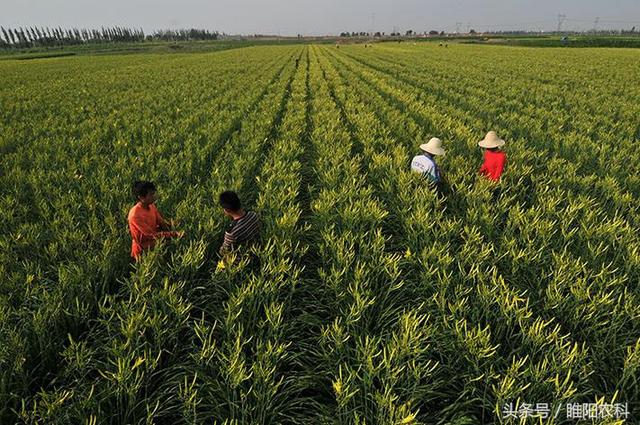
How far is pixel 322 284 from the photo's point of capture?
11.7 ft

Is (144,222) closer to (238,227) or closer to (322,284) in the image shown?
(238,227)

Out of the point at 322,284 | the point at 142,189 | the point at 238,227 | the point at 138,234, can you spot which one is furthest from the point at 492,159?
the point at 138,234

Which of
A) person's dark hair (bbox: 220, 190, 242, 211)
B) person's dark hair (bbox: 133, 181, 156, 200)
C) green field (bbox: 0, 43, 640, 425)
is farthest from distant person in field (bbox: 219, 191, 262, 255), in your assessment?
person's dark hair (bbox: 133, 181, 156, 200)

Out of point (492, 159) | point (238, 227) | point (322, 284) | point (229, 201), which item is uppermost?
point (229, 201)

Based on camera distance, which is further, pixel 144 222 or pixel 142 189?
pixel 144 222

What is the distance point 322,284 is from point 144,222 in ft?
6.58

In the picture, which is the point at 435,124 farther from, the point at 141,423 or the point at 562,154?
the point at 141,423

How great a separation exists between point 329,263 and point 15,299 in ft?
9.99

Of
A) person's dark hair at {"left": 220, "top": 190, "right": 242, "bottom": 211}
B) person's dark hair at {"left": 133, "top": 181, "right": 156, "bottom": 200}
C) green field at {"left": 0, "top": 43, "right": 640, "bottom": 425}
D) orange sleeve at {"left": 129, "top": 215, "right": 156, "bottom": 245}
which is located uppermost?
person's dark hair at {"left": 133, "top": 181, "right": 156, "bottom": 200}

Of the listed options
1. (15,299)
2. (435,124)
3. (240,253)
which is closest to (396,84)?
(435,124)

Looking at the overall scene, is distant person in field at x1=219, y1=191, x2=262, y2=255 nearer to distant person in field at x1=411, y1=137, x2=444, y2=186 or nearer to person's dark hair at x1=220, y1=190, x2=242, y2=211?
person's dark hair at x1=220, y1=190, x2=242, y2=211

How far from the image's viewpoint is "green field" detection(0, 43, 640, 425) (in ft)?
7.97

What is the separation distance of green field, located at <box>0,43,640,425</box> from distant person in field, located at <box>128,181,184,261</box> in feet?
0.69

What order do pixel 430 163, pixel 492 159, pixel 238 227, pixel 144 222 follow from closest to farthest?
pixel 238 227 < pixel 144 222 < pixel 430 163 < pixel 492 159
